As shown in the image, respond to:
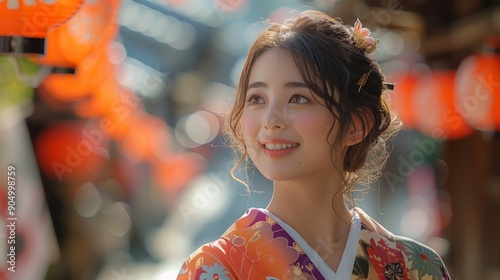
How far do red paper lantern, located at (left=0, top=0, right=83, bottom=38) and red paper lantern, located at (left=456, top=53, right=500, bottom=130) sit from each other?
2.82m

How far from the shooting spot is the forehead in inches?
63.1

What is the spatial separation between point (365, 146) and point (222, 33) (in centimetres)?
429

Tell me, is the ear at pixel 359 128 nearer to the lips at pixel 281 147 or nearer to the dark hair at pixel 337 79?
the dark hair at pixel 337 79

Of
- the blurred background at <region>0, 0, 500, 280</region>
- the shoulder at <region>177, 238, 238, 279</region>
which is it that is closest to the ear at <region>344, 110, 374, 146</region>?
the shoulder at <region>177, 238, 238, 279</region>

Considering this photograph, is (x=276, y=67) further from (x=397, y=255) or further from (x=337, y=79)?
(x=397, y=255)

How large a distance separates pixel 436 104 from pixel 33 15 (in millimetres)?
3361

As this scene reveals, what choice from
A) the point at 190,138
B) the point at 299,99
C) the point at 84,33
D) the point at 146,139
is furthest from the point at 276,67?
the point at 190,138

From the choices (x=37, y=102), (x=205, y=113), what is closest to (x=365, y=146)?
(x=37, y=102)

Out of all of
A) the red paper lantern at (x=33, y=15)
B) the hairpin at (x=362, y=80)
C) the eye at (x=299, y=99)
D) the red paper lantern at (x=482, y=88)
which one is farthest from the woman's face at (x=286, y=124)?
the red paper lantern at (x=482, y=88)

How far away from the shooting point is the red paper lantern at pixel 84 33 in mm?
3520

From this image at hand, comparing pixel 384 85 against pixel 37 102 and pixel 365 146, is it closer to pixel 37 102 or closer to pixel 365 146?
pixel 365 146

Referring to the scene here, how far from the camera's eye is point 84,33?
366 centimetres

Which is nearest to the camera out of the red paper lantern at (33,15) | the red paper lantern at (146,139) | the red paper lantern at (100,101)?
the red paper lantern at (33,15)

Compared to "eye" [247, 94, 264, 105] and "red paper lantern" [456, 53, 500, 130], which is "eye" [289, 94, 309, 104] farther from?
"red paper lantern" [456, 53, 500, 130]
